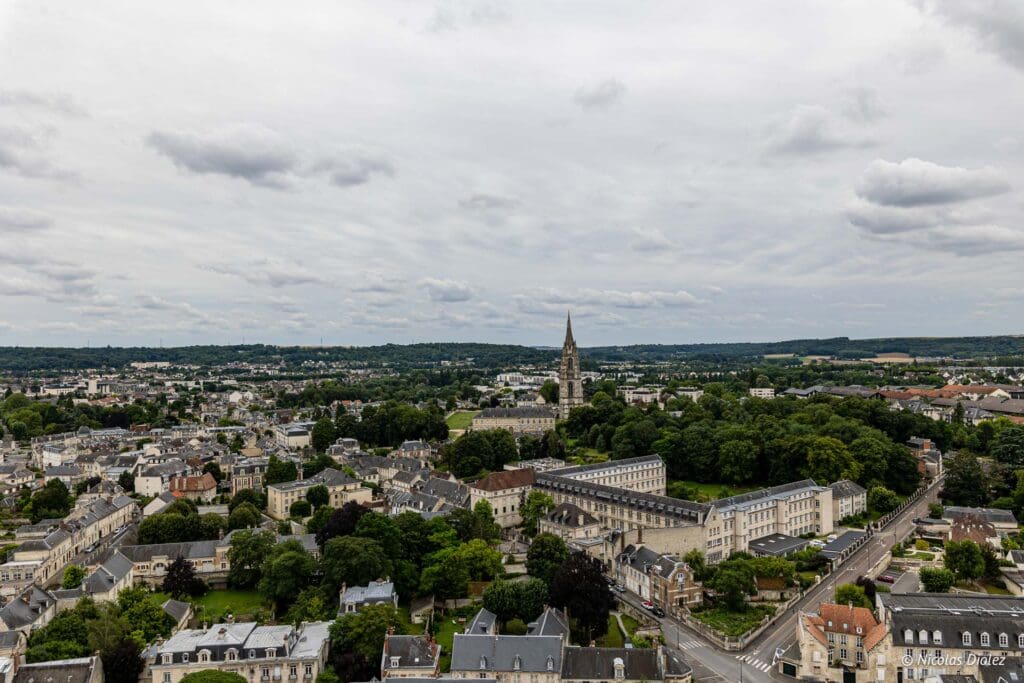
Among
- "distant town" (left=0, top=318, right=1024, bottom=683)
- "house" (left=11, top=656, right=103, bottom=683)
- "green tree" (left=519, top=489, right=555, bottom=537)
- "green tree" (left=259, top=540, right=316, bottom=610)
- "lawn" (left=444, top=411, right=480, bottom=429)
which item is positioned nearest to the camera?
"house" (left=11, top=656, right=103, bottom=683)

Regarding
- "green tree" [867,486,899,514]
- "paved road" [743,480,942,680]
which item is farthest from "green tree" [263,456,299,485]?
"green tree" [867,486,899,514]

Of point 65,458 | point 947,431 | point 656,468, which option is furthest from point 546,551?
point 65,458

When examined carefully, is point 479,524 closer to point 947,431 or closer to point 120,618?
point 120,618

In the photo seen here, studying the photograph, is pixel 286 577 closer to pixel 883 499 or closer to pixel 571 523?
pixel 571 523

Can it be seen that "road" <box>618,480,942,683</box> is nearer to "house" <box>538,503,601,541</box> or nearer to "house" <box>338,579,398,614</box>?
"house" <box>538,503,601,541</box>

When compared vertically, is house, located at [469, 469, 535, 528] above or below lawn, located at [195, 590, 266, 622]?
above

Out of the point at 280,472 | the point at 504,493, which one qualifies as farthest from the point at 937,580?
the point at 280,472
